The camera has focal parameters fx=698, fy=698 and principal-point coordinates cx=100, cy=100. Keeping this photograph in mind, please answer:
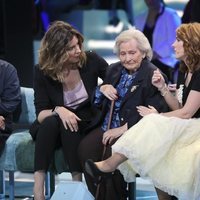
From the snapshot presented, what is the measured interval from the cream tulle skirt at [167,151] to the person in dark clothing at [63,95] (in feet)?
1.81

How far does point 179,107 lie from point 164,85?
0.56 ft

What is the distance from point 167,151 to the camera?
409 centimetres

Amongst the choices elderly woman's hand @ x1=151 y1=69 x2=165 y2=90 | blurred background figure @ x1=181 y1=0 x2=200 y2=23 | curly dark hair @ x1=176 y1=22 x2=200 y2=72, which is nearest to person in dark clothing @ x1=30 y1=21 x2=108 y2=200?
elderly woman's hand @ x1=151 y1=69 x2=165 y2=90

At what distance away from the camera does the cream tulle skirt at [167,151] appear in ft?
13.1

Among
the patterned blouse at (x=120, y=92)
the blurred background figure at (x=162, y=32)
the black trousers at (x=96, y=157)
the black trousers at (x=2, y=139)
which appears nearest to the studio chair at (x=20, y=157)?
the black trousers at (x=2, y=139)

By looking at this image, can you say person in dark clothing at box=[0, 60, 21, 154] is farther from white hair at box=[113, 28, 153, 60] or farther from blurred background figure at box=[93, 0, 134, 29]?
blurred background figure at box=[93, 0, 134, 29]

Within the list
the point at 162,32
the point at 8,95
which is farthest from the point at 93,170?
the point at 162,32

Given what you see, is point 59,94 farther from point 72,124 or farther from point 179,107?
point 179,107

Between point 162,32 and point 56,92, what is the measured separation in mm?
2073

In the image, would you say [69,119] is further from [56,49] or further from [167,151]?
[167,151]

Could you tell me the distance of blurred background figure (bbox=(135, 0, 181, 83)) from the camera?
21.5ft

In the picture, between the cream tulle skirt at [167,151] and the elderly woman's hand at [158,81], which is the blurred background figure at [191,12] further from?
the cream tulle skirt at [167,151]

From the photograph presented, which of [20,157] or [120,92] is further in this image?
[20,157]

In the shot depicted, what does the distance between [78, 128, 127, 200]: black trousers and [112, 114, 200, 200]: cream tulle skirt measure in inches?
10.9
